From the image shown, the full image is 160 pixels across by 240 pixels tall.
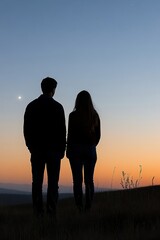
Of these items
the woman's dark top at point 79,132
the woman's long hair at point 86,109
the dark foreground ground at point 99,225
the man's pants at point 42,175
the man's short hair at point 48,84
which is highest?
the man's short hair at point 48,84

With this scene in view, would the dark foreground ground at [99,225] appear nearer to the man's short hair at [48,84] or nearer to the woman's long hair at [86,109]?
the woman's long hair at [86,109]

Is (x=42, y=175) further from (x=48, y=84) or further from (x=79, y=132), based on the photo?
(x=48, y=84)

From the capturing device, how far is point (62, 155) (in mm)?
7938

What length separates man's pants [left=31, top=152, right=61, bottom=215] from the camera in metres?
7.80

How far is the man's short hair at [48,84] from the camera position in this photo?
7.95m

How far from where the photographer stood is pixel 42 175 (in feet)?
26.0

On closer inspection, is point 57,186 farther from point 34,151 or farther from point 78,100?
point 78,100

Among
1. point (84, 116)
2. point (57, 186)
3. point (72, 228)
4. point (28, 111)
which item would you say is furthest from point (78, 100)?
point (72, 228)

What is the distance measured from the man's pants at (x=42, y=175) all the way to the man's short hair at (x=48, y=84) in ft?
3.25

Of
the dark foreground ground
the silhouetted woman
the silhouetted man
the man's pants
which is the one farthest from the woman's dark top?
the dark foreground ground

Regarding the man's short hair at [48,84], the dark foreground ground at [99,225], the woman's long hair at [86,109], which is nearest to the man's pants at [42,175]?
the dark foreground ground at [99,225]

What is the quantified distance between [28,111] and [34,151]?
2.07 ft

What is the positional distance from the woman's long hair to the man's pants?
887 millimetres

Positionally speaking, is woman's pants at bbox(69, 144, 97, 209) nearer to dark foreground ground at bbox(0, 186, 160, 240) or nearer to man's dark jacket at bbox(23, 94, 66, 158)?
man's dark jacket at bbox(23, 94, 66, 158)
